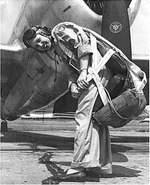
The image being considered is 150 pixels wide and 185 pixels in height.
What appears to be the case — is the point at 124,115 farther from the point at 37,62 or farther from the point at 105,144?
the point at 37,62

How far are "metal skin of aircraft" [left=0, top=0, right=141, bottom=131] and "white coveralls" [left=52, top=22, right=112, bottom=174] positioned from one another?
0.84 m

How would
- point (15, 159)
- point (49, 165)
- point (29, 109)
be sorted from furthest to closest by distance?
point (29, 109), point (15, 159), point (49, 165)

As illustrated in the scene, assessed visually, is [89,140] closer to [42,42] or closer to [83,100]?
[83,100]

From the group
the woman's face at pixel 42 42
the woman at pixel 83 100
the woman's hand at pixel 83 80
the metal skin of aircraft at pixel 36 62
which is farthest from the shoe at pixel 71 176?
the metal skin of aircraft at pixel 36 62

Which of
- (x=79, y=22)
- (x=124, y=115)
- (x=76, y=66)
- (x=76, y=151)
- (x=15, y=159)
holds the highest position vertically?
(x=79, y=22)

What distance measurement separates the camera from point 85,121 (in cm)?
350

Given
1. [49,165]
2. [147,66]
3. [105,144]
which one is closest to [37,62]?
[49,165]

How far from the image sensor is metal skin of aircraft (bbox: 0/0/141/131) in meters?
6.52

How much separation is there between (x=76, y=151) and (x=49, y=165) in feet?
3.19

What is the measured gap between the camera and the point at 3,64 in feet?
32.7

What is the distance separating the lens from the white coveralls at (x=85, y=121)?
3.44 m

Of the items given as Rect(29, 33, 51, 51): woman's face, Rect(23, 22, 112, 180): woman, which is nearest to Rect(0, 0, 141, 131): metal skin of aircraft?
Rect(29, 33, 51, 51): woman's face

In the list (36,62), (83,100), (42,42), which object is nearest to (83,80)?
(83,100)

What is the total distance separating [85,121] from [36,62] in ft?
13.5
